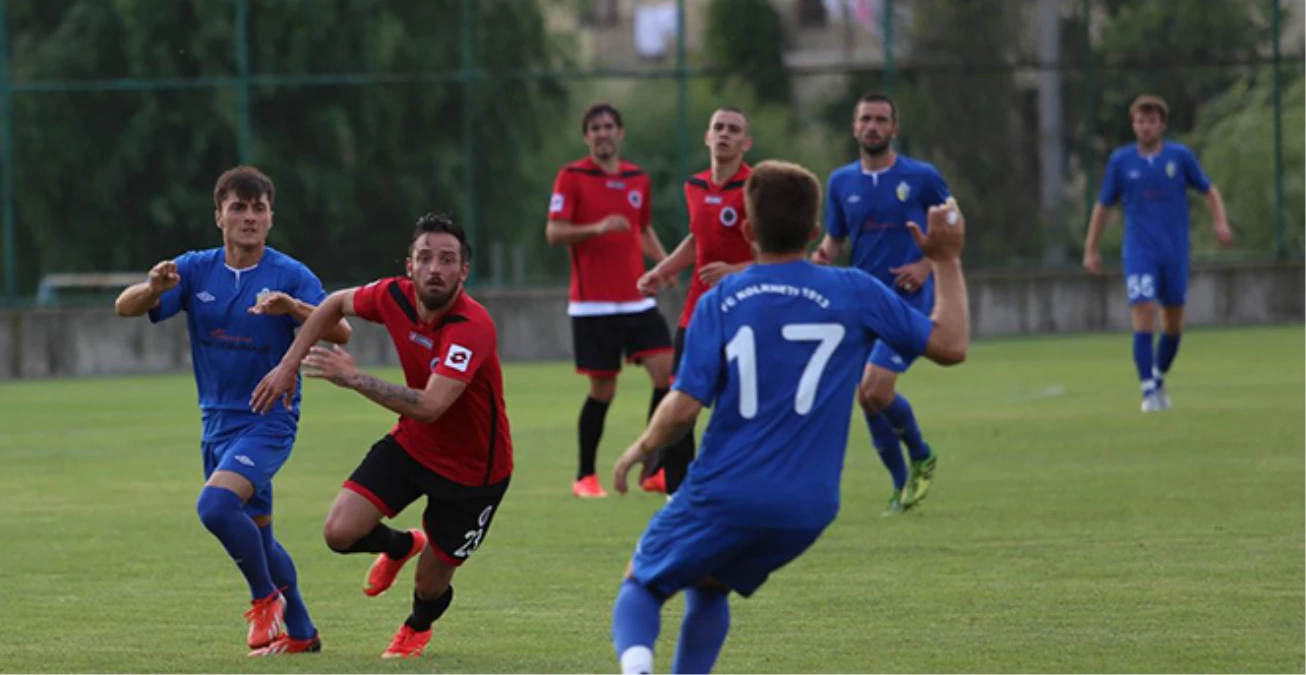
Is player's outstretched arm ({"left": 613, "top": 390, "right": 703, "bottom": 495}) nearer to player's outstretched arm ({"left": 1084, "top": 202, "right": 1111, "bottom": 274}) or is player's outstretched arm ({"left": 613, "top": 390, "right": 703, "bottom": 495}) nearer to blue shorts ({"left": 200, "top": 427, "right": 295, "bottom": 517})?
blue shorts ({"left": 200, "top": 427, "right": 295, "bottom": 517})

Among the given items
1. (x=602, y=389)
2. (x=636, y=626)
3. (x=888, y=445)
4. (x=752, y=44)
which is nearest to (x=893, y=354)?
(x=888, y=445)

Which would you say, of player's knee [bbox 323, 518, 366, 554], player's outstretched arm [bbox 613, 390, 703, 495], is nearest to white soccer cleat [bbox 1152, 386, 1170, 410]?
player's knee [bbox 323, 518, 366, 554]

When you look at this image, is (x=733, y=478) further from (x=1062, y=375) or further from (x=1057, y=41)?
(x=1057, y=41)

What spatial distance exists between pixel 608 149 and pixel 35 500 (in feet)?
12.7

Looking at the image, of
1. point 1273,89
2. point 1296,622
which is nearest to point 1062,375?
point 1273,89

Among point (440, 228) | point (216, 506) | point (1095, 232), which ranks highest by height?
point (440, 228)

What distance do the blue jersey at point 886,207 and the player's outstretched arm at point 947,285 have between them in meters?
5.82

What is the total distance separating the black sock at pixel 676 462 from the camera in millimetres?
12281

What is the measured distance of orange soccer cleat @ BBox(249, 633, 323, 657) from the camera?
793cm

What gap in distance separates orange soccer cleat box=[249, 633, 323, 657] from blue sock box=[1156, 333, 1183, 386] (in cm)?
1031

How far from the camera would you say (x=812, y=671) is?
24.1ft

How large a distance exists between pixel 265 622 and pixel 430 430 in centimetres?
88

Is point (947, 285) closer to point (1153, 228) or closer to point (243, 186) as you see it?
point (243, 186)

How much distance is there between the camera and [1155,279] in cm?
1716
